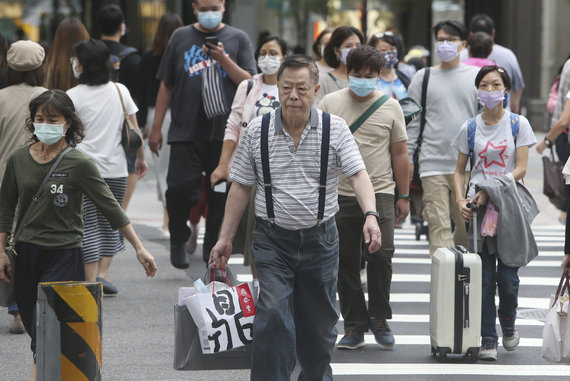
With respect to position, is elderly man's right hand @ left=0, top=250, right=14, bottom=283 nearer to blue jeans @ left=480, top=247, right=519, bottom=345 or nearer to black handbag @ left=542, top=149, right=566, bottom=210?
blue jeans @ left=480, top=247, right=519, bottom=345

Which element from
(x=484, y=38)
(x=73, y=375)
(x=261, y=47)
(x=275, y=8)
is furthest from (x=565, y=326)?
(x=275, y=8)

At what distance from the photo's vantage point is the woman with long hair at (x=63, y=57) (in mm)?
9039

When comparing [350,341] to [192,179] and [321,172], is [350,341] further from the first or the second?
[192,179]

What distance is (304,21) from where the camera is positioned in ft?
113

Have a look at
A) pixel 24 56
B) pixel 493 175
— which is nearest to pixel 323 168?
pixel 493 175

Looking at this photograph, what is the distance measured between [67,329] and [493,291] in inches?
118

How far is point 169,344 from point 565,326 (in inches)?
108

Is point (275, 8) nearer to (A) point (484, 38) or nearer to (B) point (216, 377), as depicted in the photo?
(A) point (484, 38)

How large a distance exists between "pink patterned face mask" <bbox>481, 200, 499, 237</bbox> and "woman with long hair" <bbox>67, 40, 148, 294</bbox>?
281cm

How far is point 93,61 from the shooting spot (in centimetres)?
847

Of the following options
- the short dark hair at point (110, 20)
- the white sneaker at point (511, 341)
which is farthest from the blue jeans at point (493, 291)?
the short dark hair at point (110, 20)

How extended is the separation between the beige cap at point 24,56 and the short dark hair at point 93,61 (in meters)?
0.47

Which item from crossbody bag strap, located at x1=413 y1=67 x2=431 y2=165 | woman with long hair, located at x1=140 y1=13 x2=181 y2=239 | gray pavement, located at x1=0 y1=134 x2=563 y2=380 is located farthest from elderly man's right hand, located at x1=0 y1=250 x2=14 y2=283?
woman with long hair, located at x1=140 y1=13 x2=181 y2=239

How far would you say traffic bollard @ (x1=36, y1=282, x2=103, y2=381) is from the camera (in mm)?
5191
